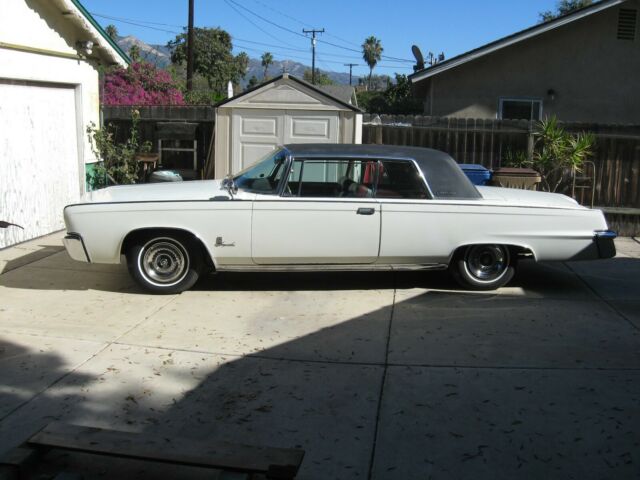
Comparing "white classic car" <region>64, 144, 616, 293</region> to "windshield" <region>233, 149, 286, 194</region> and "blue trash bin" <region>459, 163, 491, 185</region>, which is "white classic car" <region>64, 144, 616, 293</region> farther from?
"blue trash bin" <region>459, 163, 491, 185</region>

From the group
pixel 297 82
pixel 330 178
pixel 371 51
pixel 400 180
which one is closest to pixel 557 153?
pixel 297 82

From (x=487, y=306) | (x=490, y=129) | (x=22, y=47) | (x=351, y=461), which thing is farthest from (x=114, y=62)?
(x=351, y=461)

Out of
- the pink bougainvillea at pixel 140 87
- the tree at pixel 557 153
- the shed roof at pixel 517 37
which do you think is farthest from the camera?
the pink bougainvillea at pixel 140 87

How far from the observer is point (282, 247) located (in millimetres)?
6996

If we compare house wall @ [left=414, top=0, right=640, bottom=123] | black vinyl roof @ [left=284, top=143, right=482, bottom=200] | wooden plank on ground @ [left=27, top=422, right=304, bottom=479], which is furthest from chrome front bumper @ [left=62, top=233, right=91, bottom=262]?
house wall @ [left=414, top=0, right=640, bottom=123]

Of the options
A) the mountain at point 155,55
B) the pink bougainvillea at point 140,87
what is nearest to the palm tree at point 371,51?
the mountain at point 155,55

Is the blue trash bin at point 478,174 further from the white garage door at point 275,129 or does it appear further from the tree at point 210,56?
the tree at point 210,56

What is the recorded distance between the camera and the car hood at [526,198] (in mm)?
7281

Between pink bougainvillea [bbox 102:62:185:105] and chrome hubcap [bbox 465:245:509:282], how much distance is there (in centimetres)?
1697

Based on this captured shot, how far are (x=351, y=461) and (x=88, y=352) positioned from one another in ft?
8.17

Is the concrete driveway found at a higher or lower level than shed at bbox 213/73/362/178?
lower

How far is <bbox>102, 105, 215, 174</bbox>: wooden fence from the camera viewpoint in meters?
12.3

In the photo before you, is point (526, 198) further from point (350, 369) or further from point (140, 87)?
point (140, 87)

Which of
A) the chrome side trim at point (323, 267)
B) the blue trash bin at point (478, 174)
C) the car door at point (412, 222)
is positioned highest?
the blue trash bin at point (478, 174)
